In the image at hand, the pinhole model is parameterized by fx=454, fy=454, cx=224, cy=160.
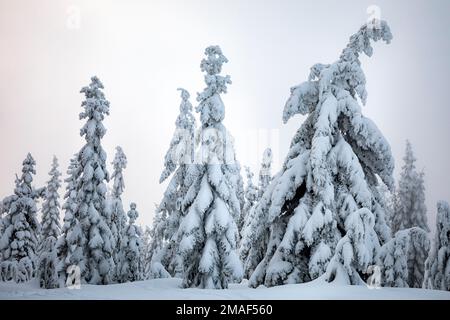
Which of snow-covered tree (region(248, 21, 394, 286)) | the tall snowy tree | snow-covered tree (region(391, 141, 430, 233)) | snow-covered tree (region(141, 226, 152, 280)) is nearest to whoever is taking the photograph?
snow-covered tree (region(248, 21, 394, 286))

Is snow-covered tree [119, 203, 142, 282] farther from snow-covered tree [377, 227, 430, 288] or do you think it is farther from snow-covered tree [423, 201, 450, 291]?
snow-covered tree [423, 201, 450, 291]

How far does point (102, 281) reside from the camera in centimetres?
2503

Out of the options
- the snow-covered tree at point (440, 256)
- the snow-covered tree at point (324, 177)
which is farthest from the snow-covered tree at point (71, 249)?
the snow-covered tree at point (440, 256)

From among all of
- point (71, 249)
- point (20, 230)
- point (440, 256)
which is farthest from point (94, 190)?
point (440, 256)

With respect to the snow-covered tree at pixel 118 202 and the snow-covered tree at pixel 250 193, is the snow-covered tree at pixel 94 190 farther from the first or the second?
the snow-covered tree at pixel 250 193

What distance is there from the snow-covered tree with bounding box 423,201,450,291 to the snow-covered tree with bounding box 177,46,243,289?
6947mm

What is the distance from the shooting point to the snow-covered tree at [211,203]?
56.9ft

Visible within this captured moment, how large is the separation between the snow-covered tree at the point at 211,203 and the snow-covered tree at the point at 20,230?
1507 cm

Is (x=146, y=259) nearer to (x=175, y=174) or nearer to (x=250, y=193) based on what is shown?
(x=250, y=193)

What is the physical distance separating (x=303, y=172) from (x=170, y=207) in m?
13.1

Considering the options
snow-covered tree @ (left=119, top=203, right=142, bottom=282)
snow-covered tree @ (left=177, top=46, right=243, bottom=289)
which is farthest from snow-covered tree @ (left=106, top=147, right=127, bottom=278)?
snow-covered tree @ (left=177, top=46, right=243, bottom=289)

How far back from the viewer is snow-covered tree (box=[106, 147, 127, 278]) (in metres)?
29.7

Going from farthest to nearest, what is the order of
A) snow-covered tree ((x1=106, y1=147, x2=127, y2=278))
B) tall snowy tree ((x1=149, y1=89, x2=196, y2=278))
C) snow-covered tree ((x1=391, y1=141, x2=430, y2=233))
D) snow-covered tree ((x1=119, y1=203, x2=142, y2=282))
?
snow-covered tree ((x1=391, y1=141, x2=430, y2=233))
snow-covered tree ((x1=119, y1=203, x2=142, y2=282))
snow-covered tree ((x1=106, y1=147, x2=127, y2=278))
tall snowy tree ((x1=149, y1=89, x2=196, y2=278))

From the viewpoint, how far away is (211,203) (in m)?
17.9
